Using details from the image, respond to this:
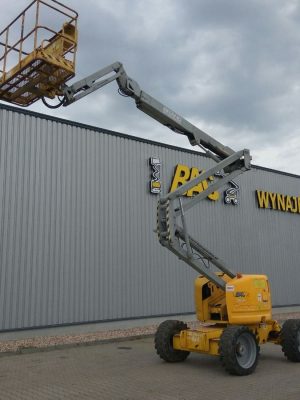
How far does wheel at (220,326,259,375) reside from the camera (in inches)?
360

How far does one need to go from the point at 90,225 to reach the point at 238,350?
26.2 feet

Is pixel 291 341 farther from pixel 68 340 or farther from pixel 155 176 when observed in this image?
pixel 155 176

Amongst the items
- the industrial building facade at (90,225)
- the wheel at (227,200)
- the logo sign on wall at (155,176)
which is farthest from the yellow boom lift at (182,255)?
the wheel at (227,200)

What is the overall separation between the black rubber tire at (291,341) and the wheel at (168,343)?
94.9 inches

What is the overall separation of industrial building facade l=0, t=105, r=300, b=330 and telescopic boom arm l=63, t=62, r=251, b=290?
5.41 m

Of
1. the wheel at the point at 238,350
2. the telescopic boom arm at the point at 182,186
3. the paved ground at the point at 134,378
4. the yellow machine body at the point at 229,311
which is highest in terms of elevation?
the telescopic boom arm at the point at 182,186

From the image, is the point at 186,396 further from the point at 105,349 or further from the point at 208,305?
the point at 105,349

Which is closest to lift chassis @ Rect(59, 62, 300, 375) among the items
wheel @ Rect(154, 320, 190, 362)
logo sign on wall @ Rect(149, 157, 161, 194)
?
wheel @ Rect(154, 320, 190, 362)

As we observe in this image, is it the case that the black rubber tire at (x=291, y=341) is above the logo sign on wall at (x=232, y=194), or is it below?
below

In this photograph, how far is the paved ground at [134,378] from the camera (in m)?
7.93

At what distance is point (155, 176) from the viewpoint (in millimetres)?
18266

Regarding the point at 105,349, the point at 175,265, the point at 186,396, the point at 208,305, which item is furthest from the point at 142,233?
the point at 186,396

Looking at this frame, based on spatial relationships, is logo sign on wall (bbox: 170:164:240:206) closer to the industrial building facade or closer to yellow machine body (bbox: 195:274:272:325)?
the industrial building facade

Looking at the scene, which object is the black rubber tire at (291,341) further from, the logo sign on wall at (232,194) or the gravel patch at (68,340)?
the logo sign on wall at (232,194)
